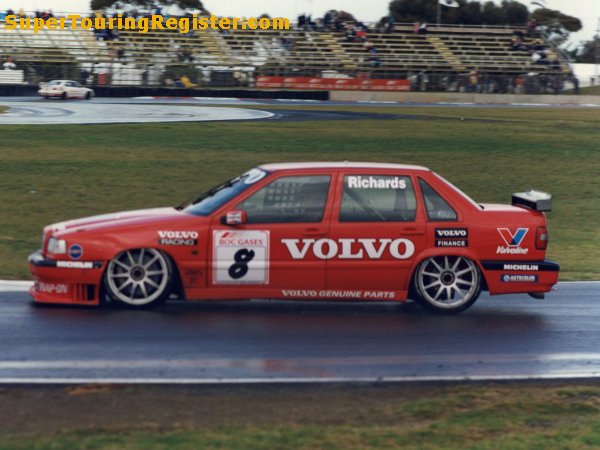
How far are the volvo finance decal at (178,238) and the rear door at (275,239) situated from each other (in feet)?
0.57

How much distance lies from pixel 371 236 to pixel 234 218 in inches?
46.3

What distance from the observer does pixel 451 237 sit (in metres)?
8.68

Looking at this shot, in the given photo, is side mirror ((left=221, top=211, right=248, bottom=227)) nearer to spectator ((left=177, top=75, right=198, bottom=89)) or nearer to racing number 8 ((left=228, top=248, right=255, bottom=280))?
racing number 8 ((left=228, top=248, right=255, bottom=280))

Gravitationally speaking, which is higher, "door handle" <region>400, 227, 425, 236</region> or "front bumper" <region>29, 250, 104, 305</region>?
"door handle" <region>400, 227, 425, 236</region>

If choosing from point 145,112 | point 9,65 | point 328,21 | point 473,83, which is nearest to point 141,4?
point 328,21

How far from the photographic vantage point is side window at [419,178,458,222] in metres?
8.75

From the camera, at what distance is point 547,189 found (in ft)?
61.0

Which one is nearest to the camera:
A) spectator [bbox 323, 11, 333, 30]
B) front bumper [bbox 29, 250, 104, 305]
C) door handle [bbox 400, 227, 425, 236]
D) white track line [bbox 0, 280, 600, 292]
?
front bumper [bbox 29, 250, 104, 305]

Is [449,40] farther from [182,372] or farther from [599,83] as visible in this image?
[182,372]

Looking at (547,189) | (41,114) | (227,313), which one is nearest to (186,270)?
(227,313)

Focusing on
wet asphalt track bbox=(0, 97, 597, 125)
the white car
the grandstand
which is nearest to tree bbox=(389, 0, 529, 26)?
the grandstand

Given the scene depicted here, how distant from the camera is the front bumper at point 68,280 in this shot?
824cm

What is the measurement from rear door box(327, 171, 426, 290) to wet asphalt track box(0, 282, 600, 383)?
34cm

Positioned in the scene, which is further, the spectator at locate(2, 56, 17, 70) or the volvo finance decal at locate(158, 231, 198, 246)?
the spectator at locate(2, 56, 17, 70)
